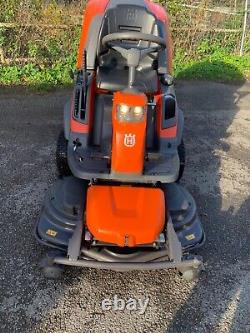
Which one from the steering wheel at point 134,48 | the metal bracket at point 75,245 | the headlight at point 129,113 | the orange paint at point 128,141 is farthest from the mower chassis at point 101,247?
the steering wheel at point 134,48

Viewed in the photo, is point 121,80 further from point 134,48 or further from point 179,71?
point 179,71

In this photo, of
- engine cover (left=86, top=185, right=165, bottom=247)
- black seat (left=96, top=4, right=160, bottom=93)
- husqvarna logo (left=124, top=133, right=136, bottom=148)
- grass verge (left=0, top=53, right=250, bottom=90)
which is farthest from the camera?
grass verge (left=0, top=53, right=250, bottom=90)

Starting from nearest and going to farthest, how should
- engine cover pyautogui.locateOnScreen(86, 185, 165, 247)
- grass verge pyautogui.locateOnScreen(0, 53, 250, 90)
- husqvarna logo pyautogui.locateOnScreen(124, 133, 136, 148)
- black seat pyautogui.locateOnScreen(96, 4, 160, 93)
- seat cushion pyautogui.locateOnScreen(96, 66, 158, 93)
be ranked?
engine cover pyautogui.locateOnScreen(86, 185, 165, 247) → husqvarna logo pyautogui.locateOnScreen(124, 133, 136, 148) → seat cushion pyautogui.locateOnScreen(96, 66, 158, 93) → black seat pyautogui.locateOnScreen(96, 4, 160, 93) → grass verge pyautogui.locateOnScreen(0, 53, 250, 90)

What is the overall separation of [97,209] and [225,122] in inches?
140

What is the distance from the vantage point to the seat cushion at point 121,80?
3662 millimetres

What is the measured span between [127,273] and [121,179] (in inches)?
28.3

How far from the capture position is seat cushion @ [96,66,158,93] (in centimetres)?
366

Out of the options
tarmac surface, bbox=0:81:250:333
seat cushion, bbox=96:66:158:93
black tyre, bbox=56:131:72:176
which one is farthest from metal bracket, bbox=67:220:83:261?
seat cushion, bbox=96:66:158:93

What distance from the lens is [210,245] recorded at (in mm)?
3490

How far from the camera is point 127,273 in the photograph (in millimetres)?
3146

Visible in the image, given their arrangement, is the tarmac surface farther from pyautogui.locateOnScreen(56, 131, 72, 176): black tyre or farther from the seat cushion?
the seat cushion

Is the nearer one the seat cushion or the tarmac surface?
the tarmac surface

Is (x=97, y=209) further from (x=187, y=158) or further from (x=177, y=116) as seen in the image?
(x=187, y=158)

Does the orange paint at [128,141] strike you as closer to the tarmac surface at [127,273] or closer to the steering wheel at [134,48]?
the steering wheel at [134,48]
